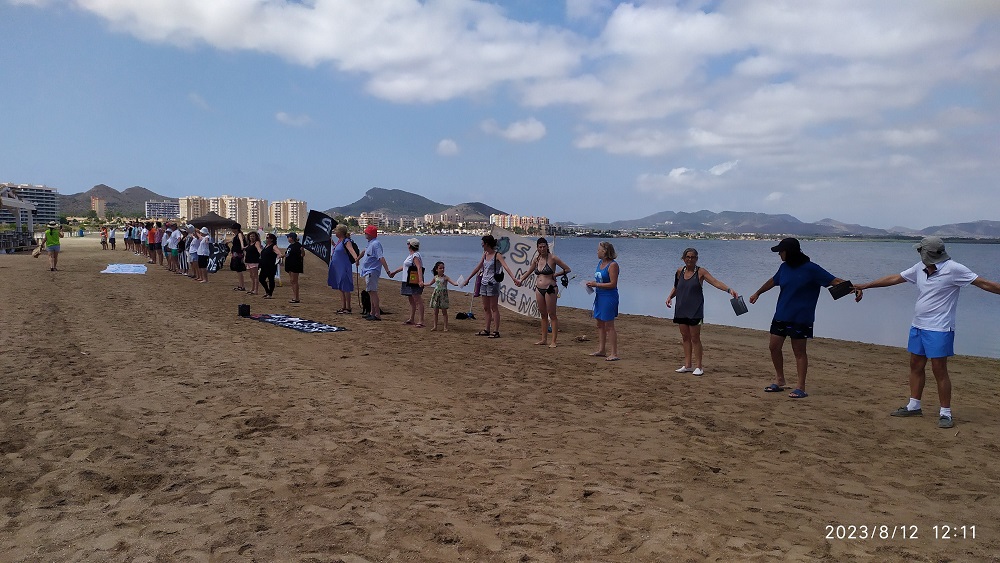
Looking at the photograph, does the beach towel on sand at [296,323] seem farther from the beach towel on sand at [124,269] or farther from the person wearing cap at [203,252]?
the beach towel on sand at [124,269]

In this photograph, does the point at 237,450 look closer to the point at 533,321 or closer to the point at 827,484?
the point at 827,484

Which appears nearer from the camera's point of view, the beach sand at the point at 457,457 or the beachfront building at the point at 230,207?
the beach sand at the point at 457,457

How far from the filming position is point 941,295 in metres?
5.89

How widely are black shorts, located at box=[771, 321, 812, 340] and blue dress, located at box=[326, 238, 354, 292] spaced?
8150 mm

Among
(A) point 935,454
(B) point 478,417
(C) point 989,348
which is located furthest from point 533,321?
(C) point 989,348

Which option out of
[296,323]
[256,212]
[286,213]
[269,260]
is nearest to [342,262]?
[296,323]

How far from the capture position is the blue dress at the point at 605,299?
8.80 metres

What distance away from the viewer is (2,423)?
512cm

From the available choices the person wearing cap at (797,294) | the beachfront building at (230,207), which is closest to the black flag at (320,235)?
the person wearing cap at (797,294)

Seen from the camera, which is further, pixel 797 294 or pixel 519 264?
pixel 519 264
